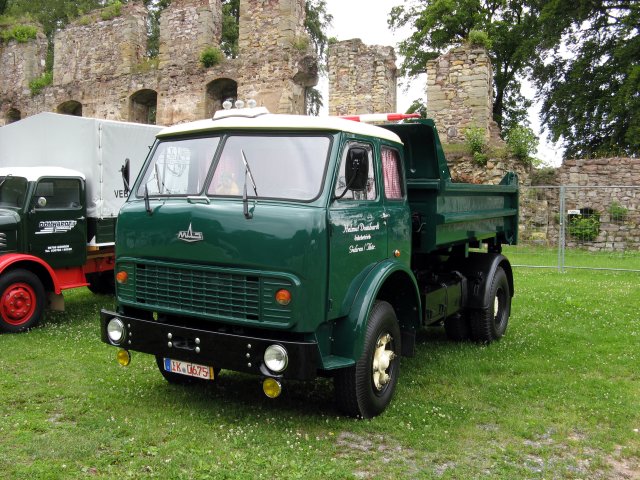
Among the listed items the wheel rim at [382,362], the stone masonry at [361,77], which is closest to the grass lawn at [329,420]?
the wheel rim at [382,362]

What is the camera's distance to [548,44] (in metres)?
25.7

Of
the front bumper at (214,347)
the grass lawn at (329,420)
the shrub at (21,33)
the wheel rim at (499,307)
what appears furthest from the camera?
the shrub at (21,33)

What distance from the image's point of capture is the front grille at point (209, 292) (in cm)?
426

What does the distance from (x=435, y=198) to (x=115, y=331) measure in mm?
3178

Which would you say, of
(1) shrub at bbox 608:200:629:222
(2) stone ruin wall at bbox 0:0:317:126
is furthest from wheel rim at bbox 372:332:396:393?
(1) shrub at bbox 608:200:629:222

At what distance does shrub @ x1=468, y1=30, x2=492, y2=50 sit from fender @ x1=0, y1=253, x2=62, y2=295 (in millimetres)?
15136

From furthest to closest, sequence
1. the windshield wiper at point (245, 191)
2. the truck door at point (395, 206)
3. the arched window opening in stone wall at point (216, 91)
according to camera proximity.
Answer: the arched window opening in stone wall at point (216, 91) → the truck door at point (395, 206) → the windshield wiper at point (245, 191)

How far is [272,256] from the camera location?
4.25 metres

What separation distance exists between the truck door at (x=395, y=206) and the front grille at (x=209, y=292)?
1371 millimetres

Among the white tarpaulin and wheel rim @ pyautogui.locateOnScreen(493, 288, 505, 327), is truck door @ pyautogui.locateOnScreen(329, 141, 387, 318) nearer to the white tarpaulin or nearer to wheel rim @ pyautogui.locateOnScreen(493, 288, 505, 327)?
wheel rim @ pyautogui.locateOnScreen(493, 288, 505, 327)

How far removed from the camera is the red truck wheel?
7879 millimetres

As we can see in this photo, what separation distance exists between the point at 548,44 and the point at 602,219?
32.9 feet

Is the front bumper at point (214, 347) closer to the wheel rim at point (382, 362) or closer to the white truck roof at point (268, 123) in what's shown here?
the wheel rim at point (382, 362)

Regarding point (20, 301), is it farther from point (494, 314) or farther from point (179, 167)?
point (494, 314)
